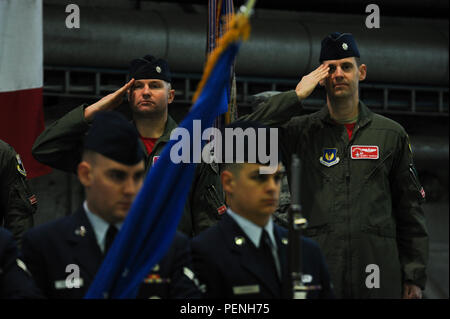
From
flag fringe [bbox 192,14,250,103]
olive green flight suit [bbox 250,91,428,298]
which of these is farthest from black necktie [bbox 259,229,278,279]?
olive green flight suit [bbox 250,91,428,298]

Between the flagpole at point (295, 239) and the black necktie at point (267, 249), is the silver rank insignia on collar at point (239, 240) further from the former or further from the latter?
the flagpole at point (295, 239)

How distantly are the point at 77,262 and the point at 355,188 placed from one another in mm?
1821

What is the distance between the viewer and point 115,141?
324 centimetres

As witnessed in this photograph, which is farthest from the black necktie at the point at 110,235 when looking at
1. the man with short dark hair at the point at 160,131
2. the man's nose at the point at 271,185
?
the man with short dark hair at the point at 160,131

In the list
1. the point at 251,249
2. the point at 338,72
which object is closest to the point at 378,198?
the point at 338,72

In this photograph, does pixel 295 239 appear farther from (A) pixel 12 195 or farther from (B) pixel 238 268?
Result: (A) pixel 12 195

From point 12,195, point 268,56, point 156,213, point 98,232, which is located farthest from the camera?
point 268,56

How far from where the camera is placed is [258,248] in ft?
11.2

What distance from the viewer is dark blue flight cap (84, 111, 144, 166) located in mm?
3229

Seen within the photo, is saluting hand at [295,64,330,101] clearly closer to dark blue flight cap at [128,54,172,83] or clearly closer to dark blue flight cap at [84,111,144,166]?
dark blue flight cap at [128,54,172,83]

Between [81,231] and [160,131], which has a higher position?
[160,131]

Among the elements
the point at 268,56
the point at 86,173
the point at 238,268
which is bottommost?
the point at 238,268

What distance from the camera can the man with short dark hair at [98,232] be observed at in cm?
322

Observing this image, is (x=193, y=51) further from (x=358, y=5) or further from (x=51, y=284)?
(x=51, y=284)
